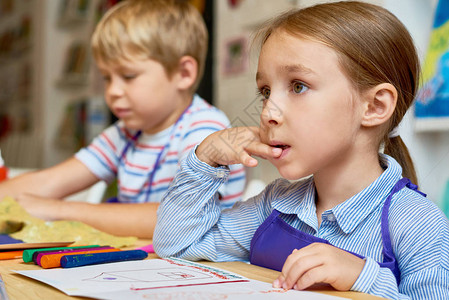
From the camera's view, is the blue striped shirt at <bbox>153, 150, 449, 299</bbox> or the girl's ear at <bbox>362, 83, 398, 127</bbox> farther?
the girl's ear at <bbox>362, 83, 398, 127</bbox>

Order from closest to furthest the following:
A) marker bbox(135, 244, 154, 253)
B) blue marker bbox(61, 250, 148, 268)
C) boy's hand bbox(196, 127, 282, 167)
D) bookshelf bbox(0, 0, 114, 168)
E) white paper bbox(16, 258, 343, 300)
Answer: white paper bbox(16, 258, 343, 300)
blue marker bbox(61, 250, 148, 268)
boy's hand bbox(196, 127, 282, 167)
marker bbox(135, 244, 154, 253)
bookshelf bbox(0, 0, 114, 168)

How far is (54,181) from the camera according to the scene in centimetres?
142

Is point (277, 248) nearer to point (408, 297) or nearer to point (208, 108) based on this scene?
point (408, 297)

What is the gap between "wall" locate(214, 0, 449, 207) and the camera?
0.94m

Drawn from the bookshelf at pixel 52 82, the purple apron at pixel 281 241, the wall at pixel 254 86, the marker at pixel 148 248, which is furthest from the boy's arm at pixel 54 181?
the bookshelf at pixel 52 82

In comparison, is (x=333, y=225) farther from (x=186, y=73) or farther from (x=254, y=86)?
(x=186, y=73)

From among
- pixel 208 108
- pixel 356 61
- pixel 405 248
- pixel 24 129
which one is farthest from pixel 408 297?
Result: pixel 24 129

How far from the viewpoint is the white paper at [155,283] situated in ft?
1.77

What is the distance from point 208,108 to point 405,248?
0.76 m

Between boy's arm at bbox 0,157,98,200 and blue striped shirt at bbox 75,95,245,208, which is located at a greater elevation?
blue striped shirt at bbox 75,95,245,208

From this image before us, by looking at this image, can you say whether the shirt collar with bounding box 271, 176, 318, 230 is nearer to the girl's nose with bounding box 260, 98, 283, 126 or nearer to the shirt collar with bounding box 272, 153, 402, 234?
the shirt collar with bounding box 272, 153, 402, 234

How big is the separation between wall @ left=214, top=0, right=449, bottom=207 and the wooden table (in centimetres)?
18

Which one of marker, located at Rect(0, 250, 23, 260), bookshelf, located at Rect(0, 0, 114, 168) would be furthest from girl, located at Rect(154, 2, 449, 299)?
bookshelf, located at Rect(0, 0, 114, 168)

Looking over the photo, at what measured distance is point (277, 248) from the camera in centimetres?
76
